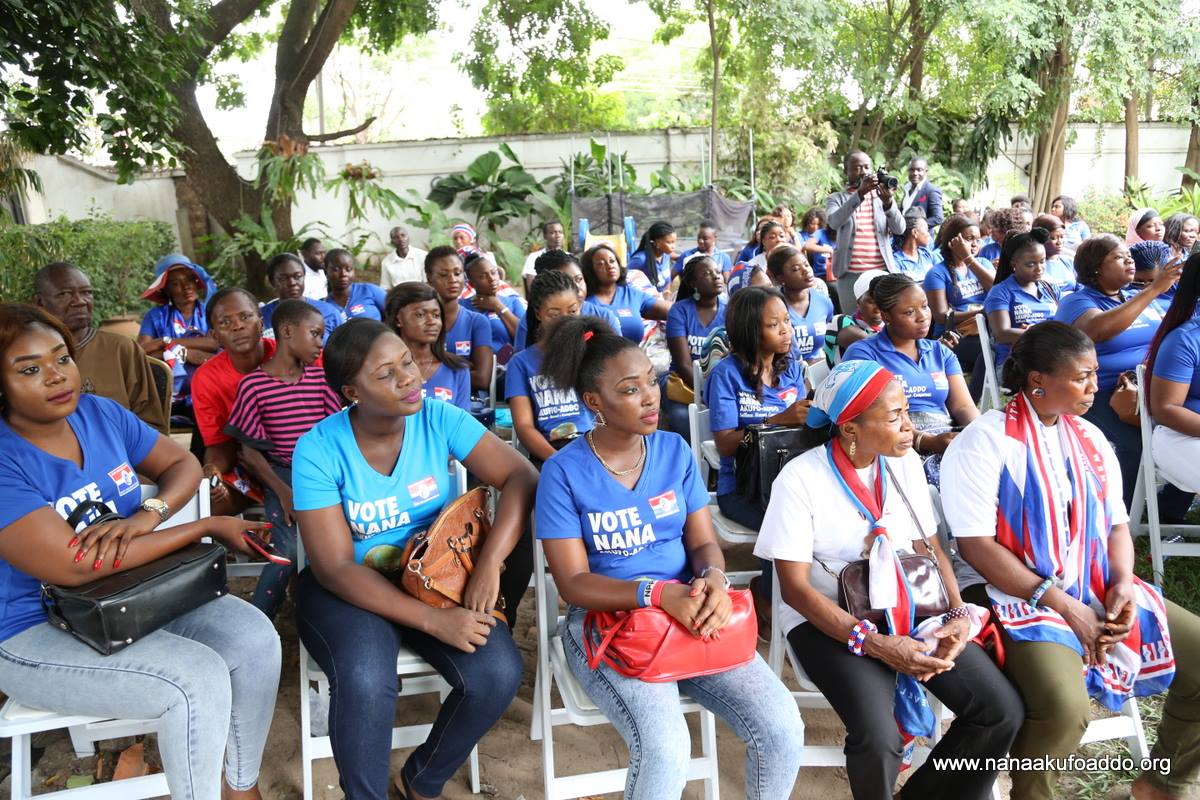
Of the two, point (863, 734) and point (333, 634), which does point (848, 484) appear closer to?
point (863, 734)

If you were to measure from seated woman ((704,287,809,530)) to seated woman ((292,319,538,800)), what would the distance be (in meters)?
1.03

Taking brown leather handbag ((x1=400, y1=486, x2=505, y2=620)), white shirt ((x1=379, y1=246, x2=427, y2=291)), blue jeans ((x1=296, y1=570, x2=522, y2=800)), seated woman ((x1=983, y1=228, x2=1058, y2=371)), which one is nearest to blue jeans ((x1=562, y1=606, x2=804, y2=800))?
blue jeans ((x1=296, y1=570, x2=522, y2=800))

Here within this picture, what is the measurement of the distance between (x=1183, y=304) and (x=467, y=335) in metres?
3.39

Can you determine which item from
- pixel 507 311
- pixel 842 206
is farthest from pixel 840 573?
pixel 842 206

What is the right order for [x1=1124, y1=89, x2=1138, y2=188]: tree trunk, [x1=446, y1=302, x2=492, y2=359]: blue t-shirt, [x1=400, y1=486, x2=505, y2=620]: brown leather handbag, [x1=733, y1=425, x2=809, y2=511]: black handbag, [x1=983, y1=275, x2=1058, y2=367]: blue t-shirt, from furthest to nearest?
[x1=1124, y1=89, x2=1138, y2=188]: tree trunk
[x1=983, y1=275, x2=1058, y2=367]: blue t-shirt
[x1=446, y1=302, x2=492, y2=359]: blue t-shirt
[x1=733, y1=425, x2=809, y2=511]: black handbag
[x1=400, y1=486, x2=505, y2=620]: brown leather handbag

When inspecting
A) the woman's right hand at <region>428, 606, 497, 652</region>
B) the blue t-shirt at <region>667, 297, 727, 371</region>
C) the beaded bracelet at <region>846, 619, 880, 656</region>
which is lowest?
the beaded bracelet at <region>846, 619, 880, 656</region>

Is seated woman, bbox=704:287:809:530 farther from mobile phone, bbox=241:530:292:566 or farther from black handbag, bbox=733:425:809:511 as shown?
A: mobile phone, bbox=241:530:292:566

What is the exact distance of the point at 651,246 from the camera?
290 inches

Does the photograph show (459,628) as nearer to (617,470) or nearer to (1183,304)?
(617,470)

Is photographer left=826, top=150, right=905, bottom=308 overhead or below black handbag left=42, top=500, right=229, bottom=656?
overhead

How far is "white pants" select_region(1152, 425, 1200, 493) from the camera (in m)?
3.37

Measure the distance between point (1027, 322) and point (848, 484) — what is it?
3146mm

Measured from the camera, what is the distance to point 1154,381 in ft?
11.2

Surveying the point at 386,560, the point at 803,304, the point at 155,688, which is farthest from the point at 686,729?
the point at 803,304
